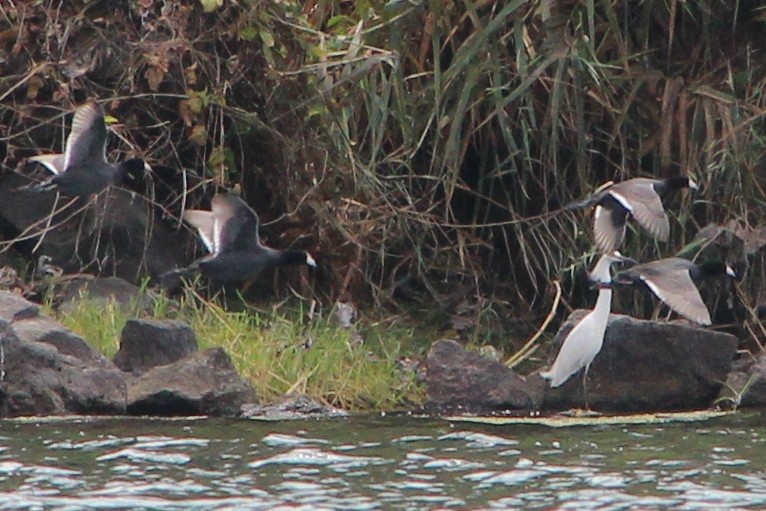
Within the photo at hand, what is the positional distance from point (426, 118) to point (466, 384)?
1.73 m

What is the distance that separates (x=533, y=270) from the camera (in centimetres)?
949

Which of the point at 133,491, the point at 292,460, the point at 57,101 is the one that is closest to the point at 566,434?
the point at 292,460

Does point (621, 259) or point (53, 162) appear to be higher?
point (53, 162)

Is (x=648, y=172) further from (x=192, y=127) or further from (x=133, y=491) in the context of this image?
(x=133, y=491)

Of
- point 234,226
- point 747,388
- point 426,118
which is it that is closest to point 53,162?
point 234,226

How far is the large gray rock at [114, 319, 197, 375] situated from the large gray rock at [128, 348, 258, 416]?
0.17 meters

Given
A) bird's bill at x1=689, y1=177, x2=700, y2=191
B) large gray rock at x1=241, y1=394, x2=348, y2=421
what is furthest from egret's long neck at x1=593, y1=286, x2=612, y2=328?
large gray rock at x1=241, y1=394, x2=348, y2=421

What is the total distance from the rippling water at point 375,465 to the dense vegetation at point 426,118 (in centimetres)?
179

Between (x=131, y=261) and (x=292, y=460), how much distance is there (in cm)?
300

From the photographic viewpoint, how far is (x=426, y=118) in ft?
30.3

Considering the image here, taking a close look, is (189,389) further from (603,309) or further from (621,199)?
(621,199)

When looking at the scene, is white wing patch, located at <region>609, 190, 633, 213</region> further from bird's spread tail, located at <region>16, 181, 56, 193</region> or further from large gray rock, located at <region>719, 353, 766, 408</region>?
bird's spread tail, located at <region>16, 181, 56, 193</region>

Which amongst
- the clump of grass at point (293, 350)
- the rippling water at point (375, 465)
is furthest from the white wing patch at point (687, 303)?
the clump of grass at point (293, 350)

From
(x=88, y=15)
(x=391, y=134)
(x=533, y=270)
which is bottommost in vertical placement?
(x=533, y=270)
